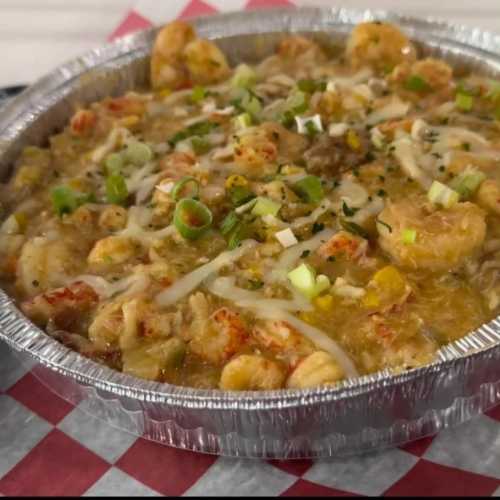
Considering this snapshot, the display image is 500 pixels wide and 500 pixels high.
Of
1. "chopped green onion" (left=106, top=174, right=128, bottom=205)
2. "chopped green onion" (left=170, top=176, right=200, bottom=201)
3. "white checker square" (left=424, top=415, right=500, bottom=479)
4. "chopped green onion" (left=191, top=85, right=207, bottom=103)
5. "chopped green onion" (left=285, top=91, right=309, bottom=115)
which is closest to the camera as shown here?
"white checker square" (left=424, top=415, right=500, bottom=479)

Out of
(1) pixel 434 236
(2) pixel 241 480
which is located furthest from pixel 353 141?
(2) pixel 241 480

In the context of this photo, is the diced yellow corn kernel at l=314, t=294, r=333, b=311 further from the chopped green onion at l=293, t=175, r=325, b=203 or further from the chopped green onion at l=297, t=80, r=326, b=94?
the chopped green onion at l=297, t=80, r=326, b=94

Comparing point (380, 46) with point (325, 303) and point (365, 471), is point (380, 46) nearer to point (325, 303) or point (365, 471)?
point (325, 303)

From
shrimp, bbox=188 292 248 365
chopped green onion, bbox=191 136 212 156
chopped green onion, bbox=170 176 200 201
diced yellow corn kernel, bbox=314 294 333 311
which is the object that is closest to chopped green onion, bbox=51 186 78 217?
chopped green onion, bbox=170 176 200 201

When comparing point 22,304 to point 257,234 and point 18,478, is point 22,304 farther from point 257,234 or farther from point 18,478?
point 257,234

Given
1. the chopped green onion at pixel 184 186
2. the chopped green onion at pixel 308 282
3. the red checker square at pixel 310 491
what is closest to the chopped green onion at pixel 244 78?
the chopped green onion at pixel 184 186

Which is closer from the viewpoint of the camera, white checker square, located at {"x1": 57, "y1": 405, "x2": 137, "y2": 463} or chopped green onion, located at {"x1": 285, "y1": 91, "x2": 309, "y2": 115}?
white checker square, located at {"x1": 57, "y1": 405, "x2": 137, "y2": 463}

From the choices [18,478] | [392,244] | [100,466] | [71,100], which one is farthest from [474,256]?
[71,100]
